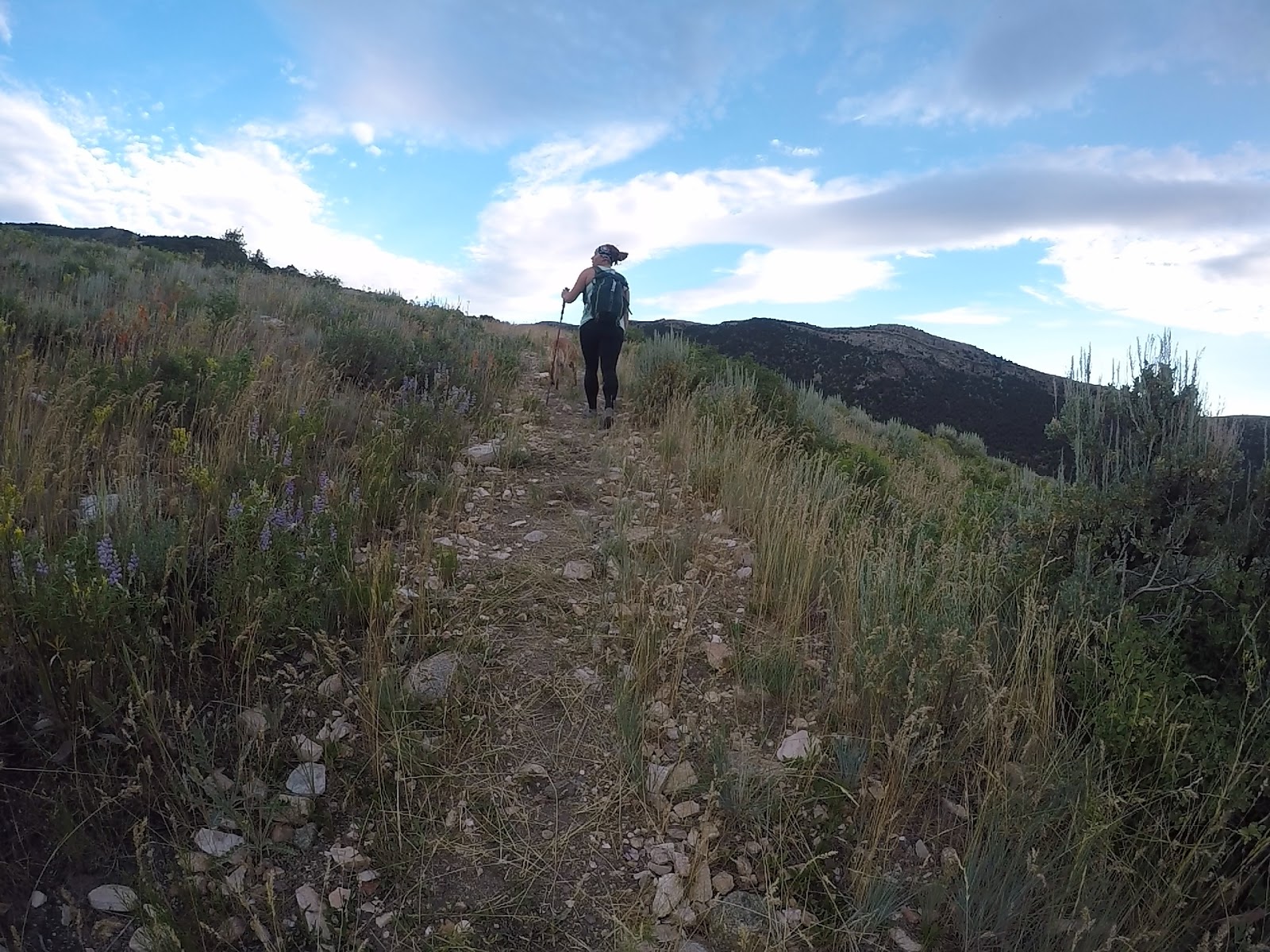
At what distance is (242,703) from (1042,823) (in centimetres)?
276

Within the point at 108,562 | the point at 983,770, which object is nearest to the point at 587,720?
the point at 983,770

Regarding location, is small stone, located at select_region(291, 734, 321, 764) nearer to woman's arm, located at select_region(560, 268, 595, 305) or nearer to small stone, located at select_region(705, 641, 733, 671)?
small stone, located at select_region(705, 641, 733, 671)

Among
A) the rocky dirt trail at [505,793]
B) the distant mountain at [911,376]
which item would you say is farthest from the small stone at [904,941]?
the distant mountain at [911,376]

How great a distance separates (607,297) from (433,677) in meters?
5.71

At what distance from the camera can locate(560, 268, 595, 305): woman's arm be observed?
314 inches

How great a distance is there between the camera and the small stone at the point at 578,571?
392cm

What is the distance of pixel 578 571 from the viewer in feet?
13.0

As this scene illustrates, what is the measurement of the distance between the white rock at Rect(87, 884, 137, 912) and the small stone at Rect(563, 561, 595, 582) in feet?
7.47

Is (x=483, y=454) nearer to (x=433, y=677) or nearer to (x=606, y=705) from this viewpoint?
(x=433, y=677)

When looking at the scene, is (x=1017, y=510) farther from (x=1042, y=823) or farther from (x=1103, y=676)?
(x=1042, y=823)

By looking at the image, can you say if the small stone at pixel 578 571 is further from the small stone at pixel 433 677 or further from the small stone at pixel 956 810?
the small stone at pixel 956 810

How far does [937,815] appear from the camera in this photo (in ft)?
8.23

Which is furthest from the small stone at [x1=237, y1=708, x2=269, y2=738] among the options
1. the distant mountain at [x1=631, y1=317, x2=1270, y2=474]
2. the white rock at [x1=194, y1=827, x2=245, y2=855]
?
the distant mountain at [x1=631, y1=317, x2=1270, y2=474]

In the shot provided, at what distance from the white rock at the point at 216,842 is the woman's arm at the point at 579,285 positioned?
6709 millimetres
